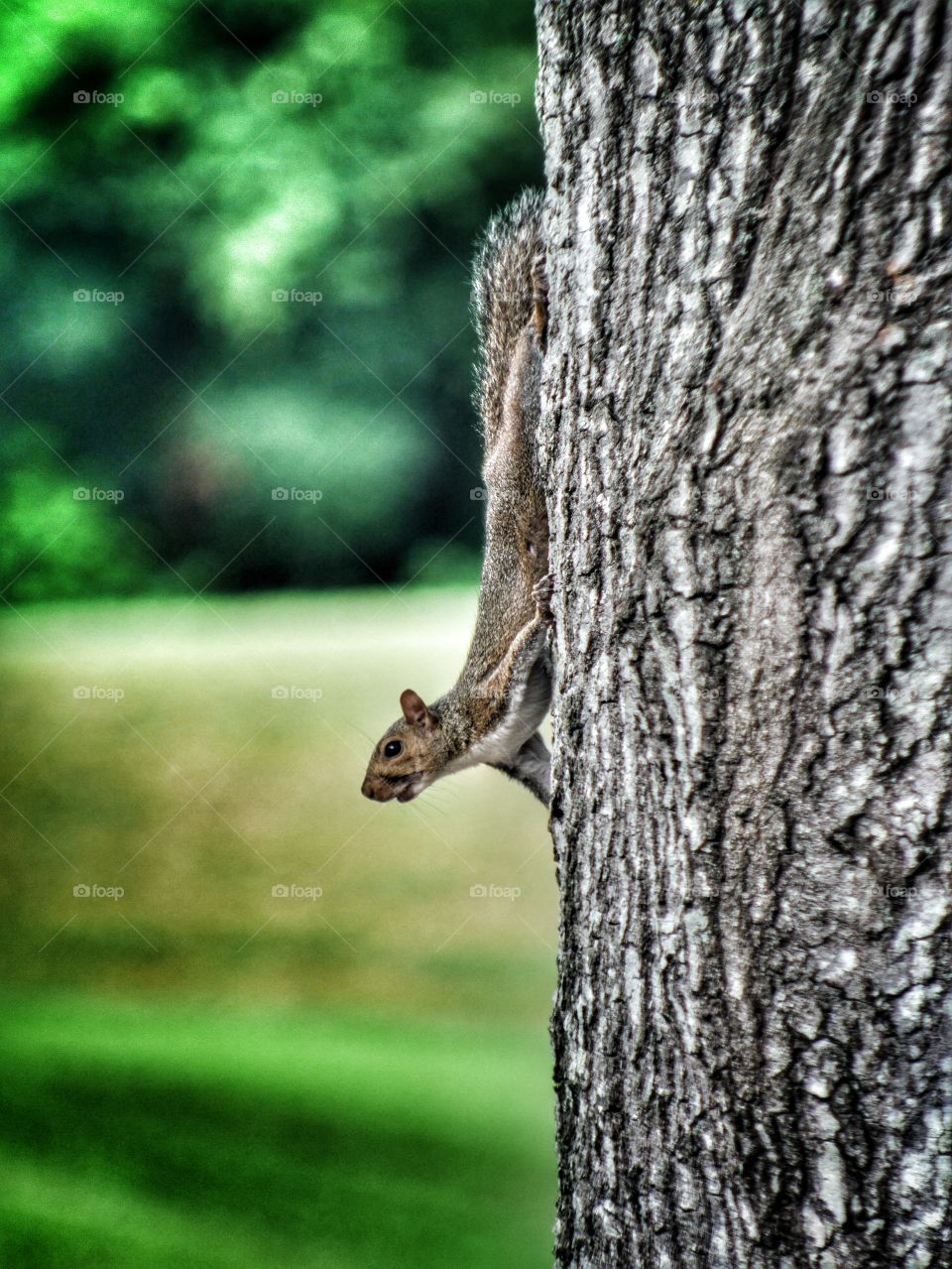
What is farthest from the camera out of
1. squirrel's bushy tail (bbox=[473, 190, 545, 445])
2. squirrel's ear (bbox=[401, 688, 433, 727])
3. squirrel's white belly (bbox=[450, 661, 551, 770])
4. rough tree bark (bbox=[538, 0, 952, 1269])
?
squirrel's ear (bbox=[401, 688, 433, 727])

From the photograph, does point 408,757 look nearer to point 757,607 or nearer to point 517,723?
point 517,723

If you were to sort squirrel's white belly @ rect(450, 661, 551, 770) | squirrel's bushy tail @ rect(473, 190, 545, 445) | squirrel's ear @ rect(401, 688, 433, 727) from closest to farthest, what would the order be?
squirrel's bushy tail @ rect(473, 190, 545, 445) < squirrel's white belly @ rect(450, 661, 551, 770) < squirrel's ear @ rect(401, 688, 433, 727)

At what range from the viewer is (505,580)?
1797mm

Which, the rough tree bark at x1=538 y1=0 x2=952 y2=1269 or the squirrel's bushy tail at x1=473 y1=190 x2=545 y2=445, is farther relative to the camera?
the squirrel's bushy tail at x1=473 y1=190 x2=545 y2=445

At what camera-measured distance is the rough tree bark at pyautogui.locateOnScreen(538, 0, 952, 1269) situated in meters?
0.76

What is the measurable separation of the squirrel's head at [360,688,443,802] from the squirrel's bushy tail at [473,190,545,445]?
64 centimetres

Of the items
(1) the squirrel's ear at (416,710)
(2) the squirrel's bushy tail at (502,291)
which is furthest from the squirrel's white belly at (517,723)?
(2) the squirrel's bushy tail at (502,291)

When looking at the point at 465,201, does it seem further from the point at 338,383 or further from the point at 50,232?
the point at 50,232

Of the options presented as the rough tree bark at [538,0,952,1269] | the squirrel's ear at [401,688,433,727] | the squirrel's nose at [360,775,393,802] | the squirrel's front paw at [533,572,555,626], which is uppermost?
the squirrel's ear at [401,688,433,727]

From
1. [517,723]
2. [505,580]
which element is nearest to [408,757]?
[517,723]

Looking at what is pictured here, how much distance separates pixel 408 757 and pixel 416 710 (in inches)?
4.0

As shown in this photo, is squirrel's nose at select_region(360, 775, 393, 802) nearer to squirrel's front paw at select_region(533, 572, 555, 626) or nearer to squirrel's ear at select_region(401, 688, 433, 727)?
squirrel's ear at select_region(401, 688, 433, 727)

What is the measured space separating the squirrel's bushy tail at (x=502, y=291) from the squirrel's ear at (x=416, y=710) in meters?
0.60

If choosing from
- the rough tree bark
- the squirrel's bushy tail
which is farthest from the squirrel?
the rough tree bark
